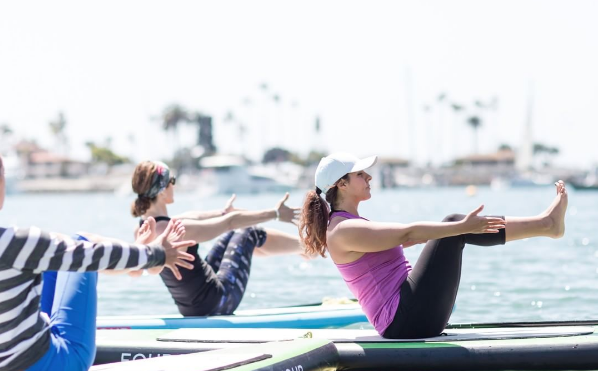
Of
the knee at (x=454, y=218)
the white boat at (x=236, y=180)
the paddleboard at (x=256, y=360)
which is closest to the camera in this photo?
the paddleboard at (x=256, y=360)

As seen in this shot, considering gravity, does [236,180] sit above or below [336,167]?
below

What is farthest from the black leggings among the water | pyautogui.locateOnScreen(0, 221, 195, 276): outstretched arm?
the water

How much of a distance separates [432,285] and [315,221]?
83 cm

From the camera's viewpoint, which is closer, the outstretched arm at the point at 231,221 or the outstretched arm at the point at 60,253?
the outstretched arm at the point at 60,253

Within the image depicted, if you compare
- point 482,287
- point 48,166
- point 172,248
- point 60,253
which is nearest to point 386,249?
point 172,248

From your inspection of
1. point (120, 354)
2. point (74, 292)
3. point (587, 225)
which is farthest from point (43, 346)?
point (587, 225)

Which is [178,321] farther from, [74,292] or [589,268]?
[589,268]

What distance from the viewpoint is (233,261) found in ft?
26.2

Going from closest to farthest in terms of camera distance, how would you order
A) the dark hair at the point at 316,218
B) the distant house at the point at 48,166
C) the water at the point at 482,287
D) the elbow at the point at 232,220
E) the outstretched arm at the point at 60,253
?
the outstretched arm at the point at 60,253 → the dark hair at the point at 316,218 → the elbow at the point at 232,220 → the water at the point at 482,287 → the distant house at the point at 48,166

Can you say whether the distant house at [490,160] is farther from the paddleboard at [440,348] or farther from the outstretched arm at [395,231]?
the outstretched arm at [395,231]

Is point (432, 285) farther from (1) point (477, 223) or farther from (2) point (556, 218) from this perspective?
(2) point (556, 218)

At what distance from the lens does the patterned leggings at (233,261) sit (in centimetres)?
788

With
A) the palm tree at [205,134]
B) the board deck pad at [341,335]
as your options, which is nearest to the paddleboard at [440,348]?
the board deck pad at [341,335]

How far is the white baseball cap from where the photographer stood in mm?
5734
